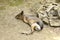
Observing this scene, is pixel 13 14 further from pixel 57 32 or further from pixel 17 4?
pixel 57 32

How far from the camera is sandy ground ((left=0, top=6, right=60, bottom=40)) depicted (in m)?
4.73

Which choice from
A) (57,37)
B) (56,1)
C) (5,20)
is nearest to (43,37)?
(57,37)

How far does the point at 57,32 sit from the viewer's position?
509 centimetres

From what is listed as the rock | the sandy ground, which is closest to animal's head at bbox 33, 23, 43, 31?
the sandy ground

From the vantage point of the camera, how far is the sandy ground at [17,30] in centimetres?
473

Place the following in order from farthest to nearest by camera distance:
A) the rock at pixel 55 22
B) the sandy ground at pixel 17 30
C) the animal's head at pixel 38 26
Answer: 1. the rock at pixel 55 22
2. the animal's head at pixel 38 26
3. the sandy ground at pixel 17 30

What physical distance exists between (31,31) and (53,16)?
3.76ft

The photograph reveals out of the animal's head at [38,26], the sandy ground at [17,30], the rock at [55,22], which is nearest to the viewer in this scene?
the sandy ground at [17,30]

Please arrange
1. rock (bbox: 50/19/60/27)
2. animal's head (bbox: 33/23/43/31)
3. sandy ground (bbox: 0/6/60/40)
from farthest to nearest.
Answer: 1. rock (bbox: 50/19/60/27)
2. animal's head (bbox: 33/23/43/31)
3. sandy ground (bbox: 0/6/60/40)

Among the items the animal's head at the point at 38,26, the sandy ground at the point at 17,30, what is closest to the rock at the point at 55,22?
the sandy ground at the point at 17,30

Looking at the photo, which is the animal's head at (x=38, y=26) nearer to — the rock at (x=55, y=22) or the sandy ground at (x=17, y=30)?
the sandy ground at (x=17, y=30)

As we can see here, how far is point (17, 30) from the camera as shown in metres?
5.12

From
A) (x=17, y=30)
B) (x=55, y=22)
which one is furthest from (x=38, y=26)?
(x=55, y=22)

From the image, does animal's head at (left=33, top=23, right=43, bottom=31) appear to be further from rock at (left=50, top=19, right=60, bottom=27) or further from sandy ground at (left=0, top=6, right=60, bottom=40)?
rock at (left=50, top=19, right=60, bottom=27)
